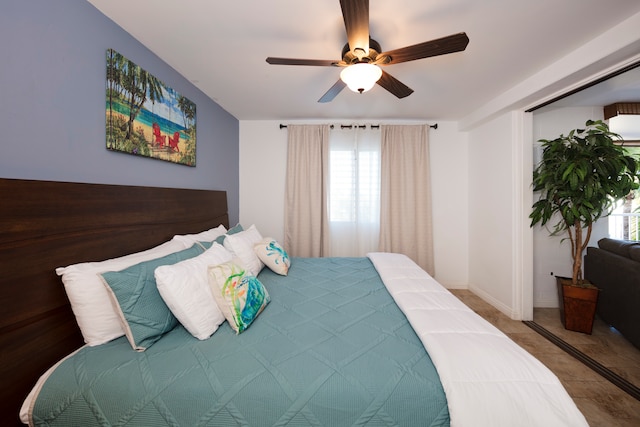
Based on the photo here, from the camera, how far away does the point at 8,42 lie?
1.02 metres

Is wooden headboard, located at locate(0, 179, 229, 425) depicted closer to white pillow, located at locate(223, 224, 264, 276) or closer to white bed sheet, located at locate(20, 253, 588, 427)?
white bed sheet, located at locate(20, 253, 588, 427)

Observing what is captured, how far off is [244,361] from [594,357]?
2.81 m

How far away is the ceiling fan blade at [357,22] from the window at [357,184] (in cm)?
194

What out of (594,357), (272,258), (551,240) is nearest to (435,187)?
(551,240)

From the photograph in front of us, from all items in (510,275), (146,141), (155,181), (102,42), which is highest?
(102,42)

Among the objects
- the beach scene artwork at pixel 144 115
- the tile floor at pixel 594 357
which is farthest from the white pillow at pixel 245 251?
the tile floor at pixel 594 357

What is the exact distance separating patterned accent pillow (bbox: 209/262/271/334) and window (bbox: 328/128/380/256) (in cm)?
217

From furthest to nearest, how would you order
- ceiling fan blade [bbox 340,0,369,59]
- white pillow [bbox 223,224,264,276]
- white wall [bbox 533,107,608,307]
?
white wall [bbox 533,107,608,307]
white pillow [bbox 223,224,264,276]
ceiling fan blade [bbox 340,0,369,59]

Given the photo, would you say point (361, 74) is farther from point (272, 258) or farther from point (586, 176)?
point (586, 176)

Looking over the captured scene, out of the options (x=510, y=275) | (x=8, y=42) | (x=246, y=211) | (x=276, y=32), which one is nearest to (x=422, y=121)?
(x=510, y=275)

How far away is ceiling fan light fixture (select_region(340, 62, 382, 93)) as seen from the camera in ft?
4.94

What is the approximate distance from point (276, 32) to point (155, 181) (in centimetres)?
140

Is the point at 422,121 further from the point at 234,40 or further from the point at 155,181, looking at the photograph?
the point at 155,181

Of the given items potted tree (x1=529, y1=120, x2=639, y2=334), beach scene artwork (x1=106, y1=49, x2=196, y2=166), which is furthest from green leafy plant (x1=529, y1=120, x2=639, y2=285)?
beach scene artwork (x1=106, y1=49, x2=196, y2=166)
